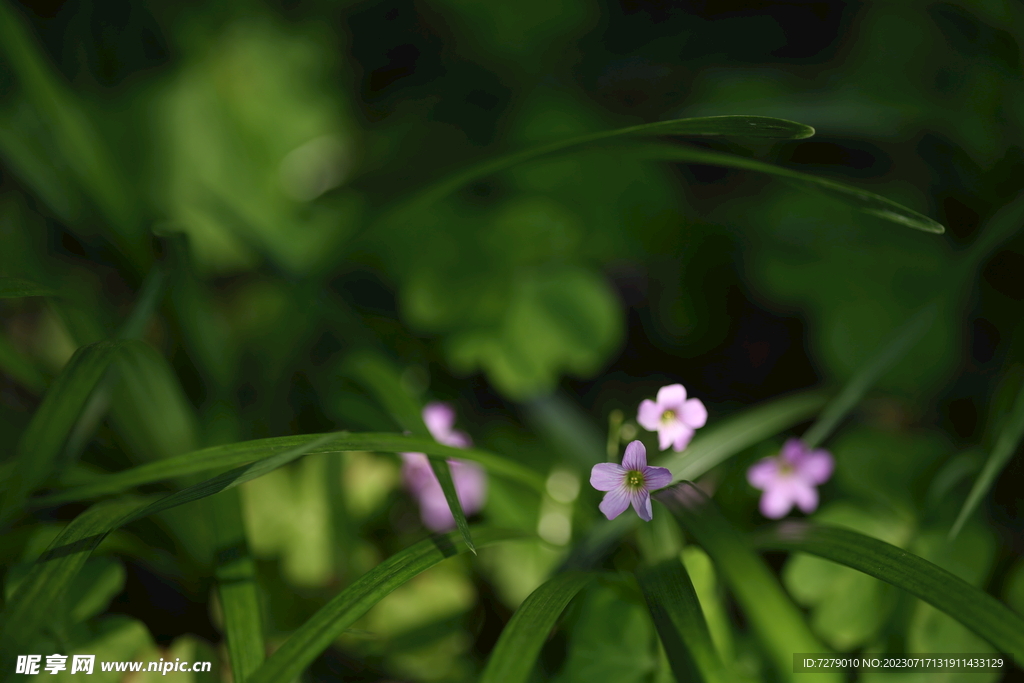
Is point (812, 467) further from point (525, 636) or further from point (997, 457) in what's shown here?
point (525, 636)

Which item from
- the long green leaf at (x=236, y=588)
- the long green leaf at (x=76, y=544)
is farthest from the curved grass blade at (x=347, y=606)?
the long green leaf at (x=76, y=544)

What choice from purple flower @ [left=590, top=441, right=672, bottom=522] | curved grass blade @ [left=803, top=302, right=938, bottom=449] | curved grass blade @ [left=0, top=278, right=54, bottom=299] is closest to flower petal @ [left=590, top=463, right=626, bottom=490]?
purple flower @ [left=590, top=441, right=672, bottom=522]

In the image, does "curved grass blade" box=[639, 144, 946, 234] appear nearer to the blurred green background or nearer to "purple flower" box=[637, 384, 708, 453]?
the blurred green background

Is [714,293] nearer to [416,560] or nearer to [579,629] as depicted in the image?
[579,629]

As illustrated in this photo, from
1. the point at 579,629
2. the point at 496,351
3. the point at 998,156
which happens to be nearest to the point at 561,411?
the point at 496,351

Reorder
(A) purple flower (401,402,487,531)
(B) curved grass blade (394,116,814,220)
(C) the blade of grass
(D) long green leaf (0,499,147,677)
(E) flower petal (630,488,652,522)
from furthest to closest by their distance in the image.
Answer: (A) purple flower (401,402,487,531) → (C) the blade of grass → (B) curved grass blade (394,116,814,220) → (E) flower petal (630,488,652,522) → (D) long green leaf (0,499,147,677)

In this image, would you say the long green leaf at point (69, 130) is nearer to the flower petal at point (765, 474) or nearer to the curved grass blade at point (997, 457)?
the flower petal at point (765, 474)

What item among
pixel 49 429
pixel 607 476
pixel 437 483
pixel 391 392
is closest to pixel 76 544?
pixel 49 429
